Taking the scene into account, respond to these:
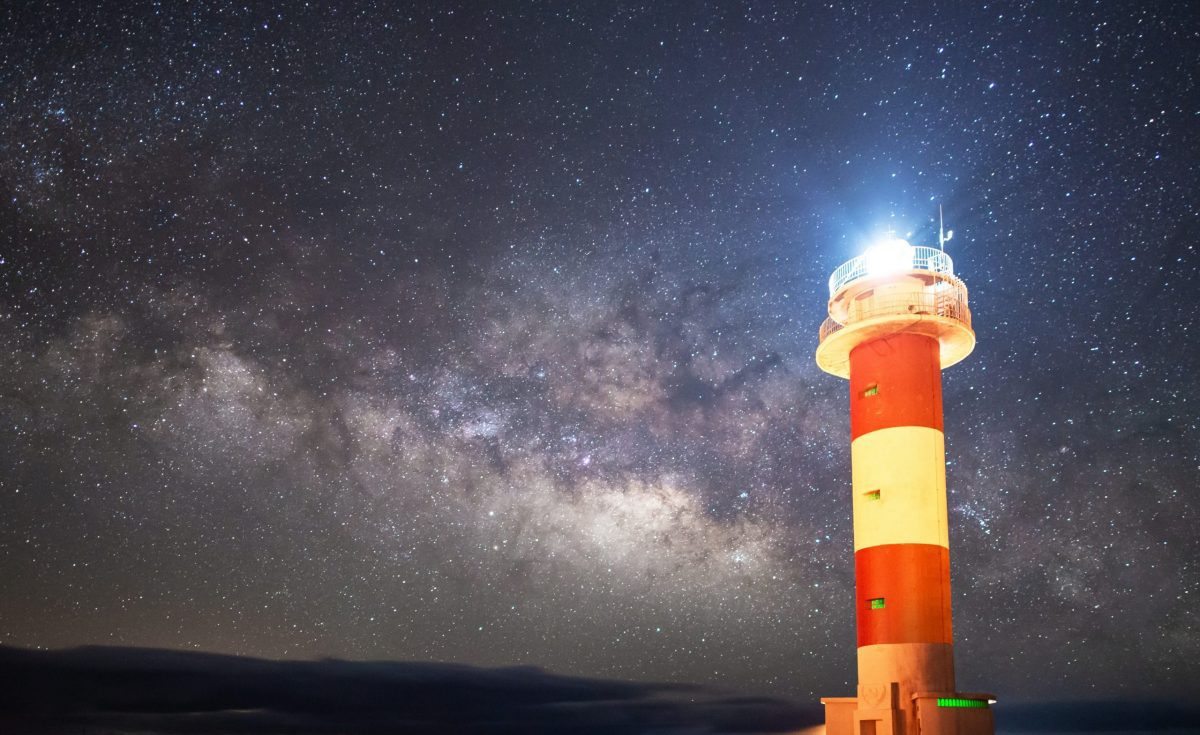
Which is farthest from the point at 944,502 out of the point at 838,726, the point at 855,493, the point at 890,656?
the point at 838,726

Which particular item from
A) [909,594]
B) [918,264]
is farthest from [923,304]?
[909,594]

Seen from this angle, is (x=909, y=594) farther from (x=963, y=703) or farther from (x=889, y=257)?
(x=889, y=257)

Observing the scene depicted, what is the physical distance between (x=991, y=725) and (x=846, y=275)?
1159 centimetres

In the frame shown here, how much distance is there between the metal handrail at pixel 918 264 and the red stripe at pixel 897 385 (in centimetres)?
181

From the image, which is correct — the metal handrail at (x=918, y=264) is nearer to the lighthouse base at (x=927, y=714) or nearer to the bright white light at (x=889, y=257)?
the bright white light at (x=889, y=257)

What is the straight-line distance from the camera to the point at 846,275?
2647 centimetres

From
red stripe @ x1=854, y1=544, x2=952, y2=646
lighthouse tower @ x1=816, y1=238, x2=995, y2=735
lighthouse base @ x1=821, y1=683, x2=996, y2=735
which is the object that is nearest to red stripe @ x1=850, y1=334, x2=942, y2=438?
lighthouse tower @ x1=816, y1=238, x2=995, y2=735

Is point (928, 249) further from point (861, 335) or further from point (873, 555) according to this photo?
point (873, 555)

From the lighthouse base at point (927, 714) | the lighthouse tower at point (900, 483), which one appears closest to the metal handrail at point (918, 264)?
the lighthouse tower at point (900, 483)

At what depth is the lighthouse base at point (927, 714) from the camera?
22359 mm

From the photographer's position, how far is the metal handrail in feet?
85.0

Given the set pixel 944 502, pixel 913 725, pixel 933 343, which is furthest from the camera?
pixel 933 343

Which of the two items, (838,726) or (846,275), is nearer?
(838,726)

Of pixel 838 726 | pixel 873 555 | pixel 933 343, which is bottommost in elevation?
pixel 838 726
